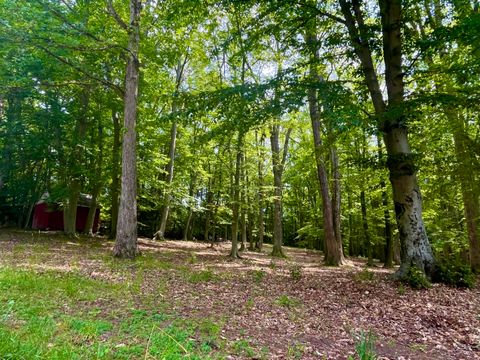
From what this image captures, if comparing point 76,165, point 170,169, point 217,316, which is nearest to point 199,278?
point 217,316

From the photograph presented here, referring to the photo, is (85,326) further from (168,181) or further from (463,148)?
(168,181)

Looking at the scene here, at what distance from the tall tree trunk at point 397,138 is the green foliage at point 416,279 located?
0.16 metres

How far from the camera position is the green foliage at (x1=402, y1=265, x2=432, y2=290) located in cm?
707

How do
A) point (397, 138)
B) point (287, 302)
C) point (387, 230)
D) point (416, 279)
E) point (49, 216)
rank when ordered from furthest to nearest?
point (49, 216)
point (387, 230)
point (397, 138)
point (416, 279)
point (287, 302)

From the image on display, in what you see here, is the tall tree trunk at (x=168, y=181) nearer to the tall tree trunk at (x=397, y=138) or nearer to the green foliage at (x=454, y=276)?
the tall tree trunk at (x=397, y=138)

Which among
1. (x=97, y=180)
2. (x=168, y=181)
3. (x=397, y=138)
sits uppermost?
(x=168, y=181)

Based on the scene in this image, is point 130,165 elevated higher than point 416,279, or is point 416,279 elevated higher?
point 130,165

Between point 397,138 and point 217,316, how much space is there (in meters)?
5.98

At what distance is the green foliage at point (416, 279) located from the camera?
707 cm

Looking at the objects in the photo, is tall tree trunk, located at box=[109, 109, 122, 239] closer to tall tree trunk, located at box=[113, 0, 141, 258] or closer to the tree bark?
tall tree trunk, located at box=[113, 0, 141, 258]

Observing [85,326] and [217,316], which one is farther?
[217,316]

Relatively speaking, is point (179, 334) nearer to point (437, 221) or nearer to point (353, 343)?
point (353, 343)

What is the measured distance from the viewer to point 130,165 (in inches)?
419

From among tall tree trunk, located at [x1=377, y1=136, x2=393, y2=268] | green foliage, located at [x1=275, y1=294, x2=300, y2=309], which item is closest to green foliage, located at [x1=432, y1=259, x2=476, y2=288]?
green foliage, located at [x1=275, y1=294, x2=300, y2=309]
